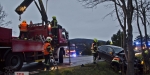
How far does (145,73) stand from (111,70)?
2668 millimetres

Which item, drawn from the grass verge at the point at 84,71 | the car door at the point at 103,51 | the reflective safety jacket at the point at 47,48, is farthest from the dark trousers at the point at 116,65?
the reflective safety jacket at the point at 47,48

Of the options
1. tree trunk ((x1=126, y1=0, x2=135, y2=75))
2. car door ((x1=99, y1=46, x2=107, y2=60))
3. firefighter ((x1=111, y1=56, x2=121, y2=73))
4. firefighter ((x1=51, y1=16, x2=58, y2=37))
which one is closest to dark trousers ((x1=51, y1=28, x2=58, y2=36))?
firefighter ((x1=51, y1=16, x2=58, y2=37))

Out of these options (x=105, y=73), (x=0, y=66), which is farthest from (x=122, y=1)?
(x=0, y=66)

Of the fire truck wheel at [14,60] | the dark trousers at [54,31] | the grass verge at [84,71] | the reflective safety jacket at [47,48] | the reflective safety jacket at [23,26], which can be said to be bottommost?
the grass verge at [84,71]

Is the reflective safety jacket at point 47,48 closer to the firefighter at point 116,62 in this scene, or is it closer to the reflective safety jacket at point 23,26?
the reflective safety jacket at point 23,26

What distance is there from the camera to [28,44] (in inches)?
484

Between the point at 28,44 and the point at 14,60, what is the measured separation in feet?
4.29

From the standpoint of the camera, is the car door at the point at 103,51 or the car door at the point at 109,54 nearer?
the car door at the point at 109,54

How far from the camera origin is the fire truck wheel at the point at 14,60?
10930 millimetres

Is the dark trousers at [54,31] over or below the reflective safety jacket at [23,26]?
below

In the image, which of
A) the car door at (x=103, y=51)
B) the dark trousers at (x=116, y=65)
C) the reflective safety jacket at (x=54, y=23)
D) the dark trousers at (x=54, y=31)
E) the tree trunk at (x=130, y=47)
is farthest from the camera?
the dark trousers at (x=54, y=31)

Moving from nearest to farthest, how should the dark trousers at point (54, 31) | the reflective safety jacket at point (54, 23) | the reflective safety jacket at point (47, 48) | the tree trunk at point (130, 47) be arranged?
the tree trunk at point (130, 47) → the reflective safety jacket at point (47, 48) → the reflective safety jacket at point (54, 23) → the dark trousers at point (54, 31)

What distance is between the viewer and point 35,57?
13.0 meters

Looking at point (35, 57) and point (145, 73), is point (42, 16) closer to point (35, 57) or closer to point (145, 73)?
point (35, 57)
